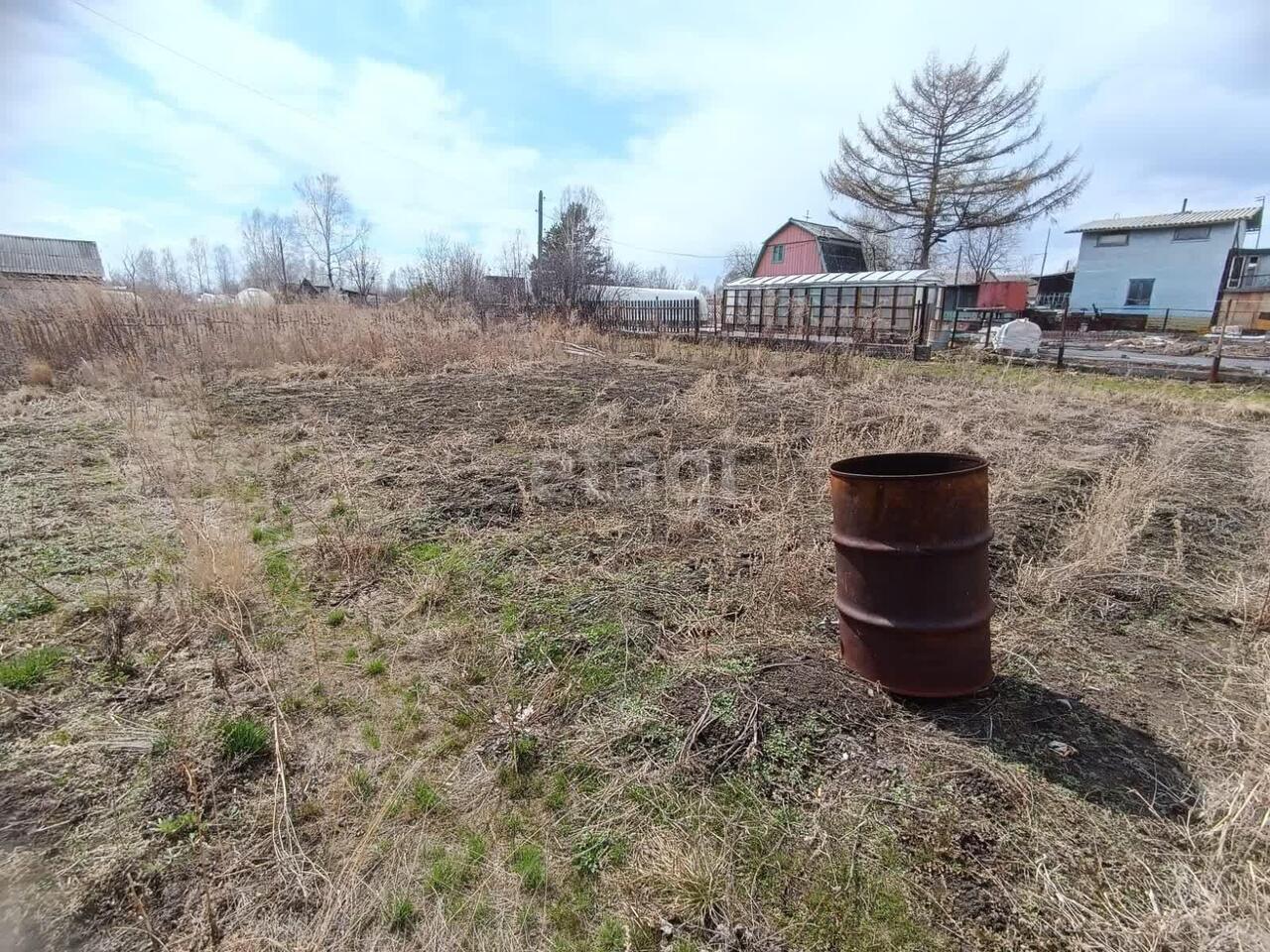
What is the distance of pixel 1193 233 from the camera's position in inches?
1100

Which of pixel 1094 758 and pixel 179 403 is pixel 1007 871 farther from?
pixel 179 403

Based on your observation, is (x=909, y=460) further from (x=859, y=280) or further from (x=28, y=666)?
(x=859, y=280)

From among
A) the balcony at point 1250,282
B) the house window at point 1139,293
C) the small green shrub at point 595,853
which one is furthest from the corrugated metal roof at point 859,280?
the balcony at point 1250,282

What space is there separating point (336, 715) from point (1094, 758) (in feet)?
9.04

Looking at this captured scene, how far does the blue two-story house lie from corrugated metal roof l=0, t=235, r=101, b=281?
53.4 meters

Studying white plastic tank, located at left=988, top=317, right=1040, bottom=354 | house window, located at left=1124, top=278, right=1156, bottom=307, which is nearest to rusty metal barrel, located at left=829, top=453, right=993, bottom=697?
white plastic tank, located at left=988, top=317, right=1040, bottom=354

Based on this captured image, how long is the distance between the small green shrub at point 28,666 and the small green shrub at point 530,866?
2.21 m

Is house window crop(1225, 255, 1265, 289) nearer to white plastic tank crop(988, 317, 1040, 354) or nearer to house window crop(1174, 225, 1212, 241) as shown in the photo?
house window crop(1174, 225, 1212, 241)

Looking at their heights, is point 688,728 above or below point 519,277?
below

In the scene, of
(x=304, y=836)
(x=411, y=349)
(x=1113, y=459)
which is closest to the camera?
(x=304, y=836)

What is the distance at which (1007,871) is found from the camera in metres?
1.61

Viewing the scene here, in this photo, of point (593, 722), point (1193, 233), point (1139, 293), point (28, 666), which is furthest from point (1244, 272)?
point (28, 666)

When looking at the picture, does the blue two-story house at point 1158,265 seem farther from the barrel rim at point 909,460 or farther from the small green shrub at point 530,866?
the small green shrub at point 530,866

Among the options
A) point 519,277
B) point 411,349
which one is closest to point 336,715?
point 411,349
